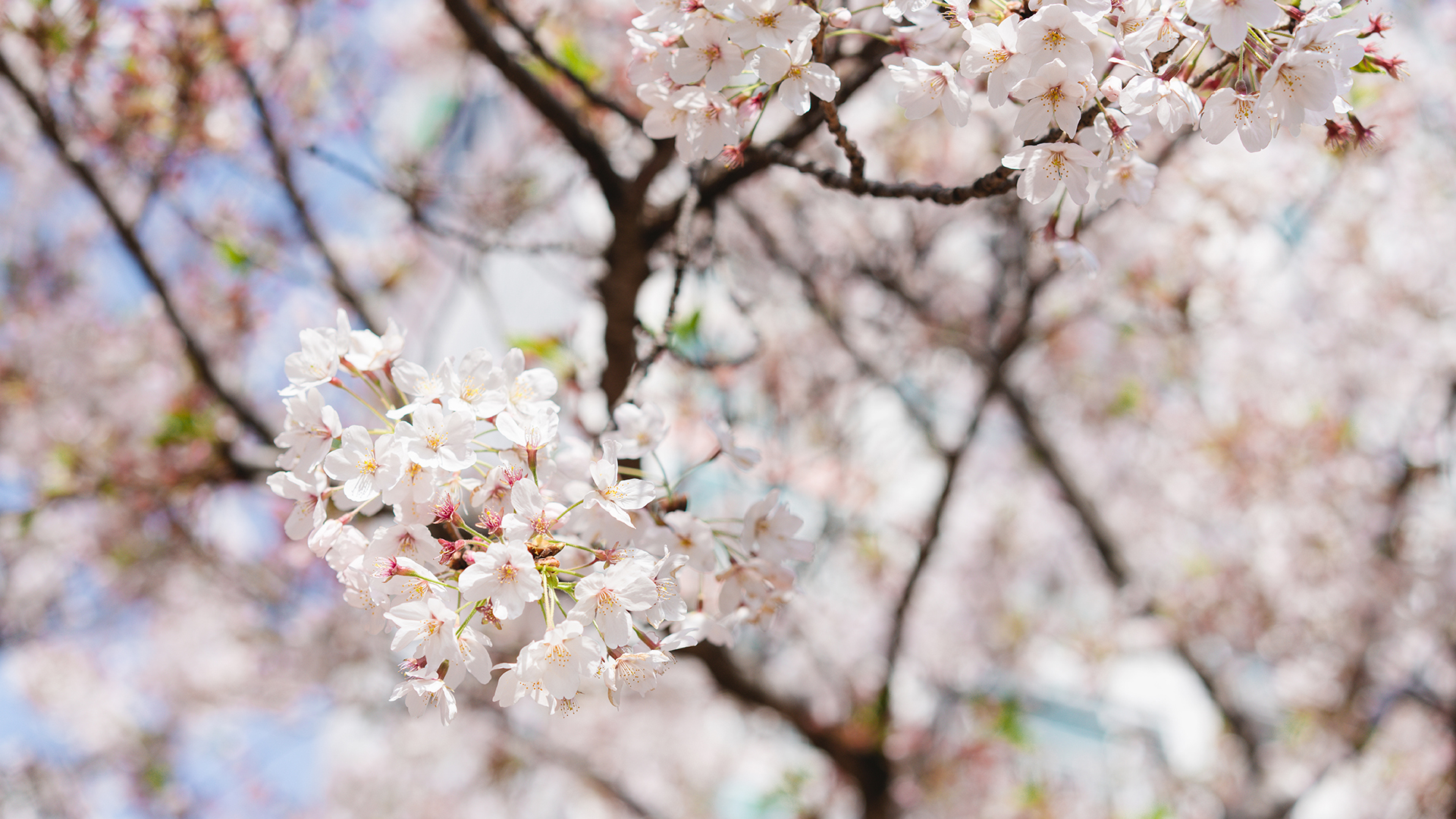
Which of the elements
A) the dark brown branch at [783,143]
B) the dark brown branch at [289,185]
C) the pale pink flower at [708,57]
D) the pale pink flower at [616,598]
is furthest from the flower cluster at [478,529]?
the dark brown branch at [289,185]

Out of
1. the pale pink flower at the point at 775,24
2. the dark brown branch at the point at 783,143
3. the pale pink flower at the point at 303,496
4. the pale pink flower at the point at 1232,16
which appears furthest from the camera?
the dark brown branch at the point at 783,143

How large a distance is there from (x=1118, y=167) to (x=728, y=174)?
1.00 metres

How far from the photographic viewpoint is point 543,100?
1.81 m

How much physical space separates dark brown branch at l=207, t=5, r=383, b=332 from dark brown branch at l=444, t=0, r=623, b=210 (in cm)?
126

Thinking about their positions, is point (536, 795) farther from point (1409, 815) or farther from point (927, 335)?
point (1409, 815)

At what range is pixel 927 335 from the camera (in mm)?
4633

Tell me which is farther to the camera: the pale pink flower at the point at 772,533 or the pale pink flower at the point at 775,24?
the pale pink flower at the point at 772,533

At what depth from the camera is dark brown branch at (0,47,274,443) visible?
7.98 ft

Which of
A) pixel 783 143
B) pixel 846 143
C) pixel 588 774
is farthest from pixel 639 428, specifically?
pixel 588 774

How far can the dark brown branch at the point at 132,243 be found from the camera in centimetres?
243

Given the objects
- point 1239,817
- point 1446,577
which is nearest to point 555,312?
point 1239,817

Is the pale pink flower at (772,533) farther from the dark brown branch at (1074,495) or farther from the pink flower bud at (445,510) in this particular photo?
the dark brown branch at (1074,495)

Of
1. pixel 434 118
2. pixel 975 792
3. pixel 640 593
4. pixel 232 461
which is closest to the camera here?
pixel 640 593

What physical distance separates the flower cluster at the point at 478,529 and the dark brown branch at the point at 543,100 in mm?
879
